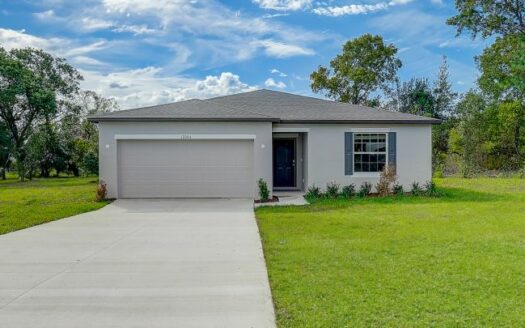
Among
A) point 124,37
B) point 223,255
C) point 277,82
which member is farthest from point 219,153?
point 277,82

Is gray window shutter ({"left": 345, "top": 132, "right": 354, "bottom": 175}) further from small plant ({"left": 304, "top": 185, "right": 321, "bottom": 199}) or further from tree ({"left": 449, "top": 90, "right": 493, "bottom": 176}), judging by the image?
tree ({"left": 449, "top": 90, "right": 493, "bottom": 176})

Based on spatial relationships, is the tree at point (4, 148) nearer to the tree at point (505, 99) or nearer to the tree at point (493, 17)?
the tree at point (493, 17)

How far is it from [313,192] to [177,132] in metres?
5.03

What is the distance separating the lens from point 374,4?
18.2 m

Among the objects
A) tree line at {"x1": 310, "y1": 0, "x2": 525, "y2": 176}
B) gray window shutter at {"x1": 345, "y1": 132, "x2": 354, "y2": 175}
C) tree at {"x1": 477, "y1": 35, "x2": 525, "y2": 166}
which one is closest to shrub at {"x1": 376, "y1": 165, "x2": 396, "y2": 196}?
gray window shutter at {"x1": 345, "y1": 132, "x2": 354, "y2": 175}

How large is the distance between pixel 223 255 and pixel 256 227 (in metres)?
2.52

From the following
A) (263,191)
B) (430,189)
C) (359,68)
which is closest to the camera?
(263,191)

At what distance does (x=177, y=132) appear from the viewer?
14.4m

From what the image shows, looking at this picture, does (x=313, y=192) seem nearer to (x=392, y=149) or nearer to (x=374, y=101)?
(x=392, y=149)

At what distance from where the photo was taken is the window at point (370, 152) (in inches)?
604

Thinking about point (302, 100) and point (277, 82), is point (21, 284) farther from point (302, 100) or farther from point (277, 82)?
point (277, 82)

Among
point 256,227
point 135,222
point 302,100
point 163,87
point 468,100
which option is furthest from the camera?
point 468,100

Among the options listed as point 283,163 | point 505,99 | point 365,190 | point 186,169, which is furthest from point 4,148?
point 505,99

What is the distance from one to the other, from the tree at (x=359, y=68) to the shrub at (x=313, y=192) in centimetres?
1955
